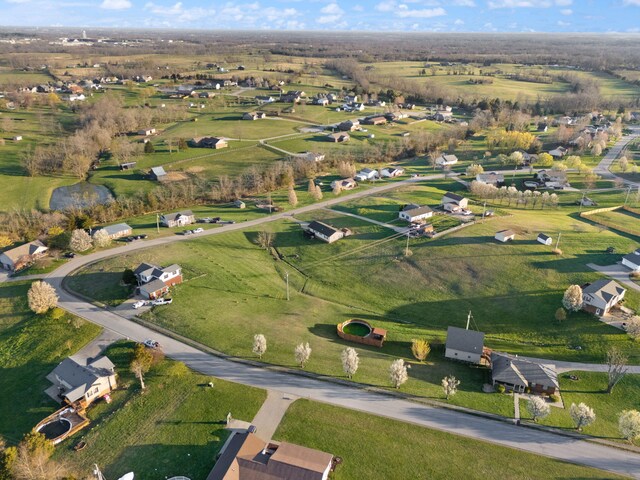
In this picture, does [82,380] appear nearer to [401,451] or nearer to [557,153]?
[401,451]

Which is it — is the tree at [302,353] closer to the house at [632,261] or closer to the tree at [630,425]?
the tree at [630,425]

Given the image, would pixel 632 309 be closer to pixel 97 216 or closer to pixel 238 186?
pixel 238 186

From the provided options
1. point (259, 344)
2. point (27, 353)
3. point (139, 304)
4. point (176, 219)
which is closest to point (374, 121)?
point (176, 219)

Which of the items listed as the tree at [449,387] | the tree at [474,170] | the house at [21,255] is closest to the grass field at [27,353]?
→ the house at [21,255]

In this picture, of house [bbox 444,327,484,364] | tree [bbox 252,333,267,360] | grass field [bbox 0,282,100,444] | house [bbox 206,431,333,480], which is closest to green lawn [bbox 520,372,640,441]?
house [bbox 444,327,484,364]

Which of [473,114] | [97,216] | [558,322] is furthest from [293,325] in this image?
[473,114]
